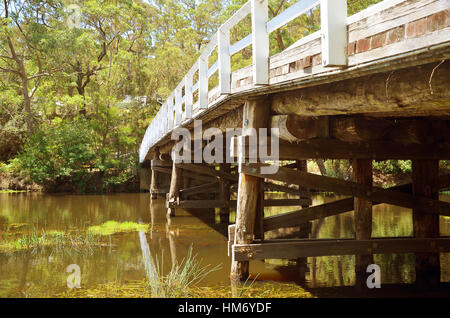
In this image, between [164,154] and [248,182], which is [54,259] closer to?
[248,182]

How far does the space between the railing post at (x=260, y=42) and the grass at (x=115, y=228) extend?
5241mm

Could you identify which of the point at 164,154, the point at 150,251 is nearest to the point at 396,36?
the point at 150,251

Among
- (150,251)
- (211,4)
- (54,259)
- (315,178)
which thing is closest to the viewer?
(315,178)

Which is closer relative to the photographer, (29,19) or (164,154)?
(164,154)

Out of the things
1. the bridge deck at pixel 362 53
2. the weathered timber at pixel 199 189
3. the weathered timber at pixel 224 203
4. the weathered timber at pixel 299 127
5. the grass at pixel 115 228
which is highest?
the bridge deck at pixel 362 53

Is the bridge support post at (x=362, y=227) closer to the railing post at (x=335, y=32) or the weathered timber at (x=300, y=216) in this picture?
the weathered timber at (x=300, y=216)

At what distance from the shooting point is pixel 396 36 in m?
2.68

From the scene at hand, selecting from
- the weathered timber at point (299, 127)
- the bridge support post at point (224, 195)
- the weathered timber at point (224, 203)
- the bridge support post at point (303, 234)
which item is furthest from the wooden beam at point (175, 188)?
the weathered timber at point (299, 127)

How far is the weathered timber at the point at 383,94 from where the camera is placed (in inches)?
112

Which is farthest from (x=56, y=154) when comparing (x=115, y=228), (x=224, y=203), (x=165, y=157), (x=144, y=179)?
(x=224, y=203)

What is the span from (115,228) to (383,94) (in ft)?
22.8

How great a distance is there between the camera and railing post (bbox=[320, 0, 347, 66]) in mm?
3051
